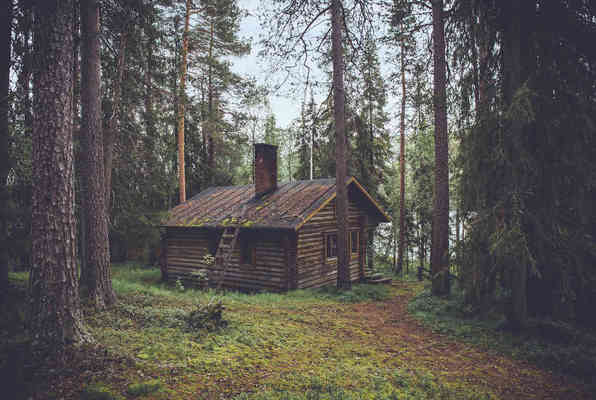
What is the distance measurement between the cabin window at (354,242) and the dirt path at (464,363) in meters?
7.49

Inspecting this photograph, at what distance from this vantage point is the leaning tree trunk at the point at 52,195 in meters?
4.45

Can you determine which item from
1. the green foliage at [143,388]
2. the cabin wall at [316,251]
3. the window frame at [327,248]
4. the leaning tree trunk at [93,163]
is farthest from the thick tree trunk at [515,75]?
the leaning tree trunk at [93,163]

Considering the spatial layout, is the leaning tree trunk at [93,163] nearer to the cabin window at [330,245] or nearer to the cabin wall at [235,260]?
the cabin wall at [235,260]

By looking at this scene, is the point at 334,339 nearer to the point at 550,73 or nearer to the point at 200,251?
the point at 550,73

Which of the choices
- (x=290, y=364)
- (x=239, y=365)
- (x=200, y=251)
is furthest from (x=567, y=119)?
(x=200, y=251)

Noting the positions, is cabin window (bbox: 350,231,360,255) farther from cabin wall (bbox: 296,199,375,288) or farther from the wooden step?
the wooden step

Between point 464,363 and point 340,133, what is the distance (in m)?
8.41

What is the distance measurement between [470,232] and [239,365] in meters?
5.74

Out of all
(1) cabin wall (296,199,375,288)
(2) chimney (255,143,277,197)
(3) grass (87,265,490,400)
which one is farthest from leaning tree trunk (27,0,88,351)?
(2) chimney (255,143,277,197)

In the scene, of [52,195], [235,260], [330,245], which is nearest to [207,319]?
[52,195]

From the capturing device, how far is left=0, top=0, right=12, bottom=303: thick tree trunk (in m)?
6.77

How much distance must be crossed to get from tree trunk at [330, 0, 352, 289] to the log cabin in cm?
129

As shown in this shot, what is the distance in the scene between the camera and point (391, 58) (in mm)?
15891

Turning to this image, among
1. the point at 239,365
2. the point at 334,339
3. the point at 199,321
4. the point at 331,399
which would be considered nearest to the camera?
the point at 331,399
